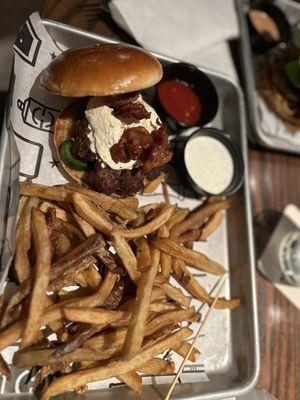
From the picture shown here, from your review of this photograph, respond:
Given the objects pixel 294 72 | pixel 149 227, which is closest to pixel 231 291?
pixel 149 227

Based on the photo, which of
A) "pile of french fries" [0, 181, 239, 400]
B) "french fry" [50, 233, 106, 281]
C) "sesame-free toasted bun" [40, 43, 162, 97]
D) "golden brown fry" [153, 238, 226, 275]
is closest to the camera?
"pile of french fries" [0, 181, 239, 400]

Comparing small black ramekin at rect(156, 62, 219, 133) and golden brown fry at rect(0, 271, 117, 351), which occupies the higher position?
small black ramekin at rect(156, 62, 219, 133)

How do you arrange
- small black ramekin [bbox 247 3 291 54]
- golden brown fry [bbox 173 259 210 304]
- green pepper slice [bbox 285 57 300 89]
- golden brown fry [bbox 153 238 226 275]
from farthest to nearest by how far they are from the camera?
small black ramekin [bbox 247 3 291 54], green pepper slice [bbox 285 57 300 89], golden brown fry [bbox 173 259 210 304], golden brown fry [bbox 153 238 226 275]

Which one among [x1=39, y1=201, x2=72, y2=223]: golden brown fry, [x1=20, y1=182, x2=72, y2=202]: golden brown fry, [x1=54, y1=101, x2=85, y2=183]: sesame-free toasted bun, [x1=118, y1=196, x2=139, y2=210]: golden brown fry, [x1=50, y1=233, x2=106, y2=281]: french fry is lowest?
[x1=118, y1=196, x2=139, y2=210]: golden brown fry

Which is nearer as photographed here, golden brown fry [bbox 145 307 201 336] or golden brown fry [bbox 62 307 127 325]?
golden brown fry [bbox 62 307 127 325]

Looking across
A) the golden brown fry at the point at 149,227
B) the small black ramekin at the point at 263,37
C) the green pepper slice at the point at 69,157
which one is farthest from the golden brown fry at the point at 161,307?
the small black ramekin at the point at 263,37

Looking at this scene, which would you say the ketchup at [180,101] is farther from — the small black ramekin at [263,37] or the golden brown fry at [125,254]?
the small black ramekin at [263,37]

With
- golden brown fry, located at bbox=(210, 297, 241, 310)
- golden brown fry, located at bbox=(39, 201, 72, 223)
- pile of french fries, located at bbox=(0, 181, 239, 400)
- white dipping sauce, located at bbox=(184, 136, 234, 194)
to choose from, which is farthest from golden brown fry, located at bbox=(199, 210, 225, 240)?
golden brown fry, located at bbox=(39, 201, 72, 223)

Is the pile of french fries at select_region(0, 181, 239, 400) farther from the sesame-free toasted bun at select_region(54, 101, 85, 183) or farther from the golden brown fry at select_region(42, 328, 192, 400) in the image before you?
the sesame-free toasted bun at select_region(54, 101, 85, 183)
